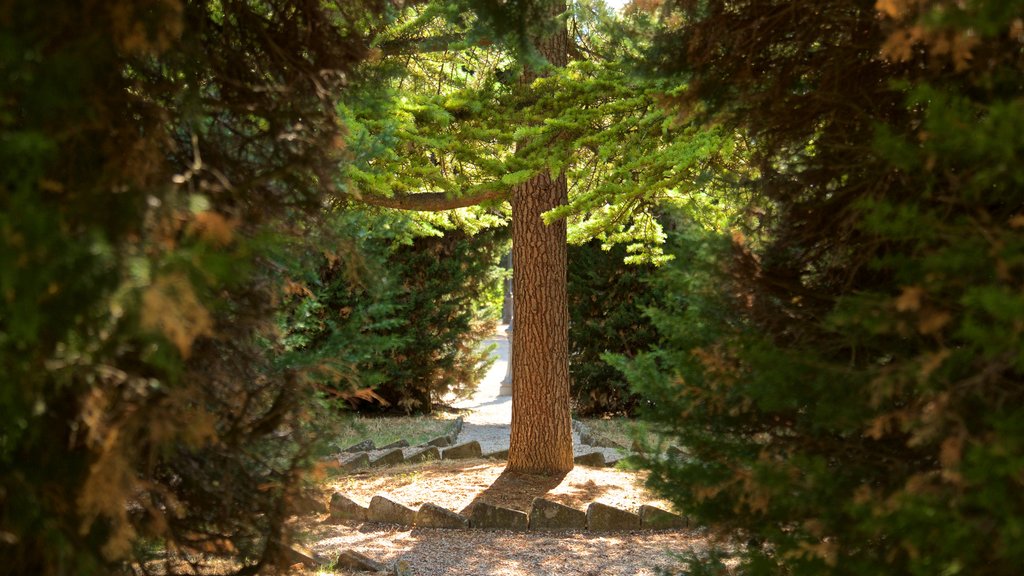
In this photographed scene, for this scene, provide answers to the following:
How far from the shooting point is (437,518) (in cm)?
680

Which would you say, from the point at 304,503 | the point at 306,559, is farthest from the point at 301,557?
the point at 304,503

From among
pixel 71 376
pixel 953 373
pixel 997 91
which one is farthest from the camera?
pixel 997 91

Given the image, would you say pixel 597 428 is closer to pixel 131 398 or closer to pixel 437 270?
pixel 437 270

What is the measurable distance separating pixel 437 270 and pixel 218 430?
384 inches

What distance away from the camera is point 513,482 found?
7.57m

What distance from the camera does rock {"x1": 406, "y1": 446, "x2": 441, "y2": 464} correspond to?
9094 mm

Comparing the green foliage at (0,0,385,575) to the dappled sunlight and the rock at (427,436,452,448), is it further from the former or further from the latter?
the rock at (427,436,452,448)

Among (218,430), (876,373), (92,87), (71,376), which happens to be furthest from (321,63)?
(876,373)

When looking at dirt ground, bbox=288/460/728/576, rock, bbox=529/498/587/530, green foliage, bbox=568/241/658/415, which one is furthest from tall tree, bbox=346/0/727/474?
green foliage, bbox=568/241/658/415

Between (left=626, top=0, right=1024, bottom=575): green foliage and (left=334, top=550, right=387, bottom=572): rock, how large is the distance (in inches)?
101

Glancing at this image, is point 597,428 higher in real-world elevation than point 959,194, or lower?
lower

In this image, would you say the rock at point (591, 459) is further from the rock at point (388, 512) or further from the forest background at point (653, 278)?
the forest background at point (653, 278)

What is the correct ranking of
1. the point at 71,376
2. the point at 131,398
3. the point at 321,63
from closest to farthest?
1. the point at 71,376
2. the point at 131,398
3. the point at 321,63

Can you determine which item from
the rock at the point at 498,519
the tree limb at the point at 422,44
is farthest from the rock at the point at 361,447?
the tree limb at the point at 422,44
